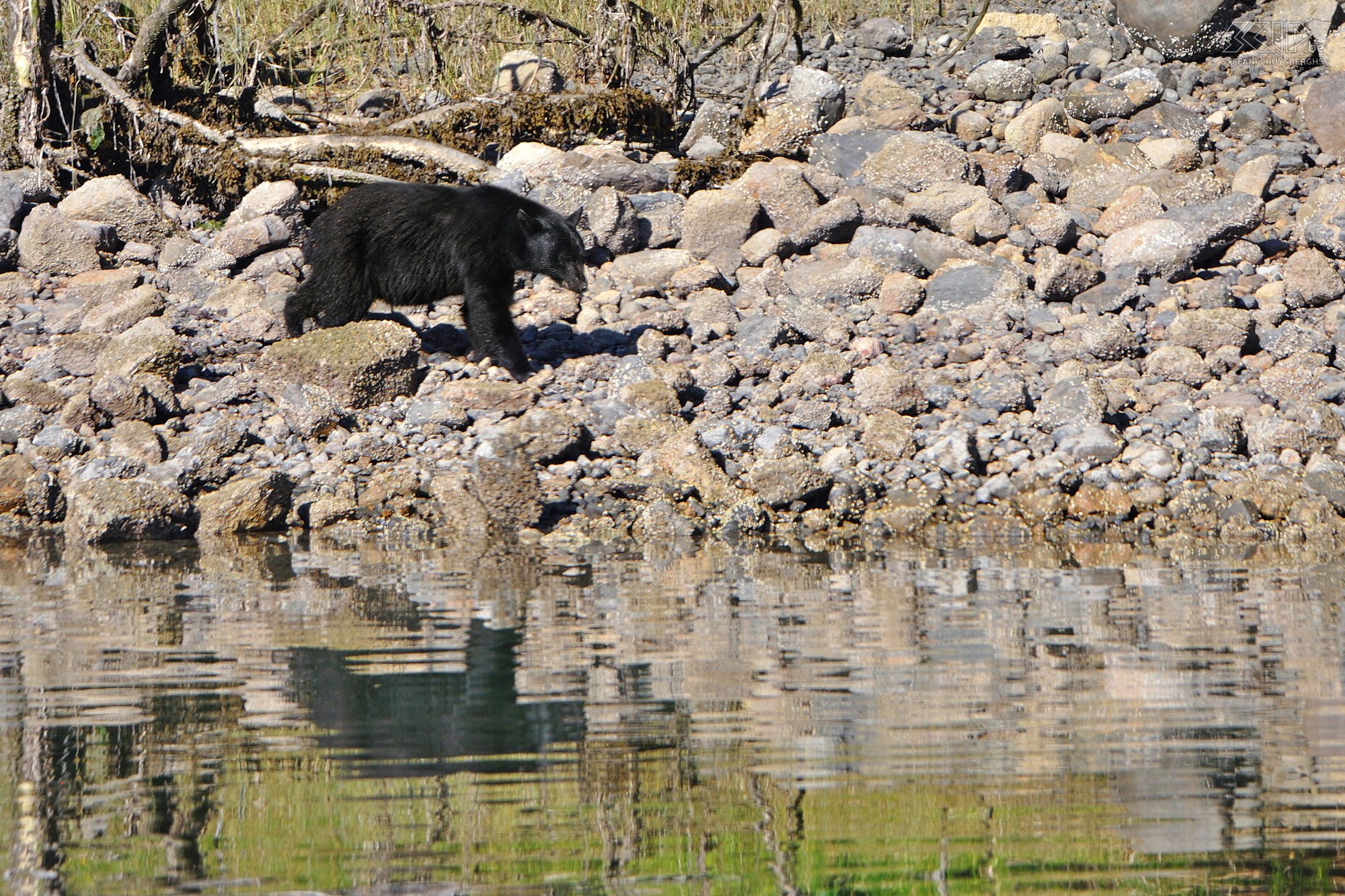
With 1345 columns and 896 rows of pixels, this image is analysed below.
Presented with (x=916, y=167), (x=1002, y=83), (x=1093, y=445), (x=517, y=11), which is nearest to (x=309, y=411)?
(x=1093, y=445)

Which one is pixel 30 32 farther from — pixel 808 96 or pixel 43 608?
pixel 43 608

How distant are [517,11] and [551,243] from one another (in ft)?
14.3

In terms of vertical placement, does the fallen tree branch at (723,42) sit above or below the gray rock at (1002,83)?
above

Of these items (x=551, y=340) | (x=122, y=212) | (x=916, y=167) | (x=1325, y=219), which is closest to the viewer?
(x=551, y=340)

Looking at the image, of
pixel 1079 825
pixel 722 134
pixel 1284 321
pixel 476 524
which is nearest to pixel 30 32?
pixel 722 134

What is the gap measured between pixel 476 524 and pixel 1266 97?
8.67 m

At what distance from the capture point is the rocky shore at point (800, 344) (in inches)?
311

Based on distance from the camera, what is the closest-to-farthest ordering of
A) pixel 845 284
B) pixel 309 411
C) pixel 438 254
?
pixel 309 411, pixel 438 254, pixel 845 284

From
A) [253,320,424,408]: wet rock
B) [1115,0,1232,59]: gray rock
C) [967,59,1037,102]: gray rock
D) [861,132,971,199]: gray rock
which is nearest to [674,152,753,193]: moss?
[861,132,971,199]: gray rock

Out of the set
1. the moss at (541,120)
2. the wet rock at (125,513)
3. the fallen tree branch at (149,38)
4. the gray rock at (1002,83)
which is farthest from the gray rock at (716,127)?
the wet rock at (125,513)

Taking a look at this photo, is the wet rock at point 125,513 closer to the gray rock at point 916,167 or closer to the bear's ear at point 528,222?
the bear's ear at point 528,222

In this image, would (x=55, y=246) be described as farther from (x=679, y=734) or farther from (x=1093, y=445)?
(x=679, y=734)

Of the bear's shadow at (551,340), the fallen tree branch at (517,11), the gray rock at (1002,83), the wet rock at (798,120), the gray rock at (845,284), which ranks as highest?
the fallen tree branch at (517,11)

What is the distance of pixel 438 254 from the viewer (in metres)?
9.31
